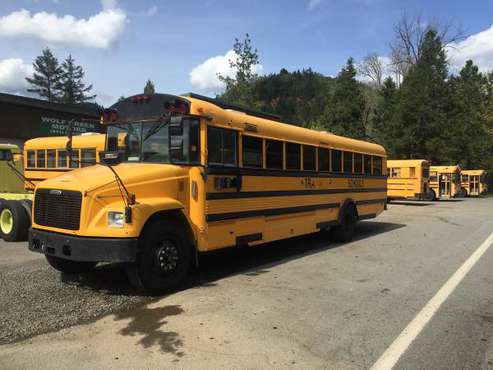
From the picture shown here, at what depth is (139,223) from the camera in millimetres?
5906

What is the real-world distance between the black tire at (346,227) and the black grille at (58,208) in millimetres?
6656

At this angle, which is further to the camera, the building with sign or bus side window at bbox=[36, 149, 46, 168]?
the building with sign

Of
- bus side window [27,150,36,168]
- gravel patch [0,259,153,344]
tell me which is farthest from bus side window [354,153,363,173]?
bus side window [27,150,36,168]

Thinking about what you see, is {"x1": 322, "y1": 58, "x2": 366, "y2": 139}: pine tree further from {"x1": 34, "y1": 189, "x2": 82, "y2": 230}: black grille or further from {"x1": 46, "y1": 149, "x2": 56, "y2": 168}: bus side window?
{"x1": 34, "y1": 189, "x2": 82, "y2": 230}: black grille

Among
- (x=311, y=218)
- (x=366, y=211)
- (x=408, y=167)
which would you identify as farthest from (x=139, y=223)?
(x=408, y=167)

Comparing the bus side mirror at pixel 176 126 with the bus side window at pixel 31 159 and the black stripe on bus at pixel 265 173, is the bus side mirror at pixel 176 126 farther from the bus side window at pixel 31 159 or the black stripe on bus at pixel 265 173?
the bus side window at pixel 31 159

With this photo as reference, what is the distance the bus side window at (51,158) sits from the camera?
1520 centimetres

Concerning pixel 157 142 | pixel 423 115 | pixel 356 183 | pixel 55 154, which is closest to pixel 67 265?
pixel 157 142

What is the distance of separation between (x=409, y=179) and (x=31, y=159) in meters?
19.3

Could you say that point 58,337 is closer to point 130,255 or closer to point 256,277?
point 130,255

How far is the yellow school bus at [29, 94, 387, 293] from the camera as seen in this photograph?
19.4ft

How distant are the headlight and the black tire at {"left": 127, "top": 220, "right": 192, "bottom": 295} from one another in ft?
1.08

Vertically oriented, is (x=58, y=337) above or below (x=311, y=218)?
below

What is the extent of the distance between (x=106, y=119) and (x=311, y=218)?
4.54 meters
